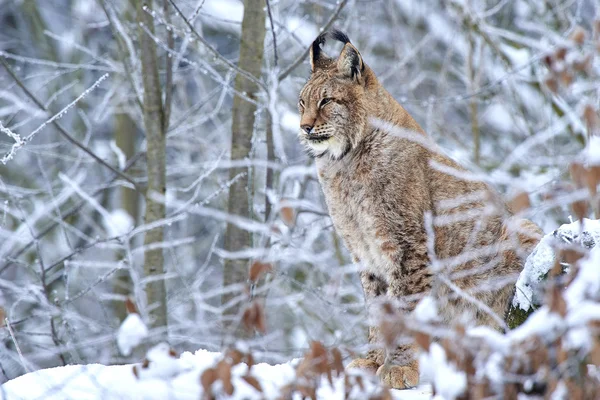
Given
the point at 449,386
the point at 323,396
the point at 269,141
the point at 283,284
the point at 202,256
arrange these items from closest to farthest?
the point at 449,386
the point at 323,396
the point at 269,141
the point at 283,284
the point at 202,256

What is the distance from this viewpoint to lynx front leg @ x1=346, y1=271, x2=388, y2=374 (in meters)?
4.53

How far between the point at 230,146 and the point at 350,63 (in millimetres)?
1594

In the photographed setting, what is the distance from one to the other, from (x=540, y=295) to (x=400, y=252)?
35.0 inches

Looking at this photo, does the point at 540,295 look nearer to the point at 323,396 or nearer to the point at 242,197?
the point at 323,396

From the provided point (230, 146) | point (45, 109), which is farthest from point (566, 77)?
point (230, 146)

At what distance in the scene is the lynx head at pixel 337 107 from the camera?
4.63 meters

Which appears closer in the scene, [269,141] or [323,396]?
[323,396]

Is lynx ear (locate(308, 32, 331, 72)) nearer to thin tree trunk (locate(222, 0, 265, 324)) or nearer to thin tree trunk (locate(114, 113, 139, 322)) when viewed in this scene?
thin tree trunk (locate(222, 0, 265, 324))

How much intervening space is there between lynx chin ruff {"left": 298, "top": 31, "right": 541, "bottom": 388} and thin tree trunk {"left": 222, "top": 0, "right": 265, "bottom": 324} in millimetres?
709

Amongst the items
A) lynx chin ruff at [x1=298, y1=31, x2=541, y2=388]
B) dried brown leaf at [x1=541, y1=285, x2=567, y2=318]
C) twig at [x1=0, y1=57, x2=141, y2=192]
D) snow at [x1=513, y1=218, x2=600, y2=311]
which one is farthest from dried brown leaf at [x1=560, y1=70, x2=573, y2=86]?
twig at [x1=0, y1=57, x2=141, y2=192]

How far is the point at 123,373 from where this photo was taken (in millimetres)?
3719

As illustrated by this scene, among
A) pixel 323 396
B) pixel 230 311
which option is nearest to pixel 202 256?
pixel 230 311

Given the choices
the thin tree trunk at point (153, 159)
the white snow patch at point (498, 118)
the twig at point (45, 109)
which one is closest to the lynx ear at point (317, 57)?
the thin tree trunk at point (153, 159)

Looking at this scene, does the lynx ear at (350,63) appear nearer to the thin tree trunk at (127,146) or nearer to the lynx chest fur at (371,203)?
the lynx chest fur at (371,203)
